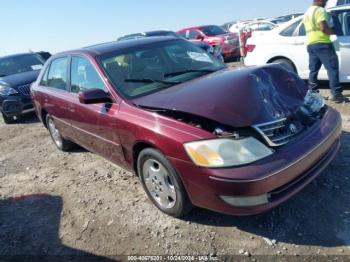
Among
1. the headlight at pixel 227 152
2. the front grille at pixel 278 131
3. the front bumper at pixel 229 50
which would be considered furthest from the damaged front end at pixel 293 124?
the front bumper at pixel 229 50

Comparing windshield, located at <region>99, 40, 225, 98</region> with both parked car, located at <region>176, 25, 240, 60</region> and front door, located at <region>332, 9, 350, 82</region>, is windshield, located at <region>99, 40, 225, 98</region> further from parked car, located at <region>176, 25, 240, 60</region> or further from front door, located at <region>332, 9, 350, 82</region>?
parked car, located at <region>176, 25, 240, 60</region>

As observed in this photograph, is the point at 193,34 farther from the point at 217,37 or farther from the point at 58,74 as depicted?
the point at 58,74

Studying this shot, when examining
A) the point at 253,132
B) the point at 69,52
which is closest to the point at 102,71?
the point at 69,52

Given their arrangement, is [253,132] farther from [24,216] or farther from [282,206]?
[24,216]

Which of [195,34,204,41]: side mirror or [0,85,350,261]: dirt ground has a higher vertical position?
[195,34,204,41]: side mirror

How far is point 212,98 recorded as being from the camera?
311 centimetres

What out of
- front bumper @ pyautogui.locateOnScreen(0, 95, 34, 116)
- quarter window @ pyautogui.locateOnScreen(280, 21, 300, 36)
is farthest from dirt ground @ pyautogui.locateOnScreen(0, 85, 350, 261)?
front bumper @ pyautogui.locateOnScreen(0, 95, 34, 116)

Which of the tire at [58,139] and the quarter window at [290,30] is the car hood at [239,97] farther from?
the quarter window at [290,30]

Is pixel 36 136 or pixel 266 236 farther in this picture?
pixel 36 136

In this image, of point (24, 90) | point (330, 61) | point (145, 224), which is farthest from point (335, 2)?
point (24, 90)

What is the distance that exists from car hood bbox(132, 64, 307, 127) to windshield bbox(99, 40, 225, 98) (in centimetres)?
23

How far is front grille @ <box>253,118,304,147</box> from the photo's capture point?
9.37 feet

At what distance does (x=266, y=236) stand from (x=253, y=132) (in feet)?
3.03

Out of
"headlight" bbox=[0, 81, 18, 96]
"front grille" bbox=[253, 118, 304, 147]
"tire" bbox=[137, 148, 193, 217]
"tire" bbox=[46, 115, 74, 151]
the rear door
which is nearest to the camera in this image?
"front grille" bbox=[253, 118, 304, 147]
